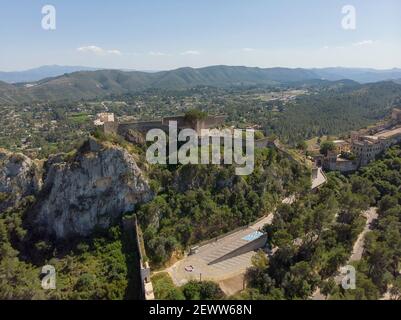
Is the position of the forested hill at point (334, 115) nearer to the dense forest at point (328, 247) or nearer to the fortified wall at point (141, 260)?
the dense forest at point (328, 247)

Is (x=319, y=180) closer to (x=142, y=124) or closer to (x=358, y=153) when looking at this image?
(x=358, y=153)

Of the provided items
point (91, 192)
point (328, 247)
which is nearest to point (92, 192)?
point (91, 192)

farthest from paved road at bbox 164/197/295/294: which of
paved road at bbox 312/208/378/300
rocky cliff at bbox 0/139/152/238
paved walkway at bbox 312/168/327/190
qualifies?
paved walkway at bbox 312/168/327/190

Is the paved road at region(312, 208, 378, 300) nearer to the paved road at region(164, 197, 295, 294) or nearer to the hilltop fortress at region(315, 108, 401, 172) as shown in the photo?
the paved road at region(164, 197, 295, 294)

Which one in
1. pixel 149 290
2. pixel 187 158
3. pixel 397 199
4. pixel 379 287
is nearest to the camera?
pixel 149 290
